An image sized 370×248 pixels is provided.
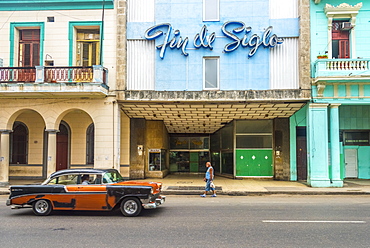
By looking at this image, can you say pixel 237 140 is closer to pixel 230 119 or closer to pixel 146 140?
pixel 230 119

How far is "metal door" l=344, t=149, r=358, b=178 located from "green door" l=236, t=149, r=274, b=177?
4.78 m

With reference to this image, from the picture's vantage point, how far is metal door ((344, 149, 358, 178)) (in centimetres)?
2067

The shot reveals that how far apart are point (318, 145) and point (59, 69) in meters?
14.1

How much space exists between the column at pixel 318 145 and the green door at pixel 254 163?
329 centimetres

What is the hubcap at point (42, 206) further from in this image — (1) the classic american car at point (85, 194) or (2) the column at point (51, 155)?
(2) the column at point (51, 155)

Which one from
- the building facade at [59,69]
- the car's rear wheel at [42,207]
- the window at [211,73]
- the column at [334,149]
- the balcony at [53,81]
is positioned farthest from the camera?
the window at [211,73]

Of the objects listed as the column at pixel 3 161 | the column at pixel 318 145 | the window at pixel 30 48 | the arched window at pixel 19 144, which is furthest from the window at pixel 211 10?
the arched window at pixel 19 144

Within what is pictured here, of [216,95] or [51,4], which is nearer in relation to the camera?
[216,95]

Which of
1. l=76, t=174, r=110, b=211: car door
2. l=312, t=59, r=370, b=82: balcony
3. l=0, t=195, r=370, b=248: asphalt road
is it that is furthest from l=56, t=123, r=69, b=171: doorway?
l=312, t=59, r=370, b=82: balcony

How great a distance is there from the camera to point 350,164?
68.3 ft

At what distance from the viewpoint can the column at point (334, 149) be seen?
56.3 ft

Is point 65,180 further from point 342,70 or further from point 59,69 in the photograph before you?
point 342,70

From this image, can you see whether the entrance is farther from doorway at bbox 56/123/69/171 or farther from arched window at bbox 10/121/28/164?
arched window at bbox 10/121/28/164

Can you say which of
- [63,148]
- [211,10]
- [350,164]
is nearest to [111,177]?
[63,148]
